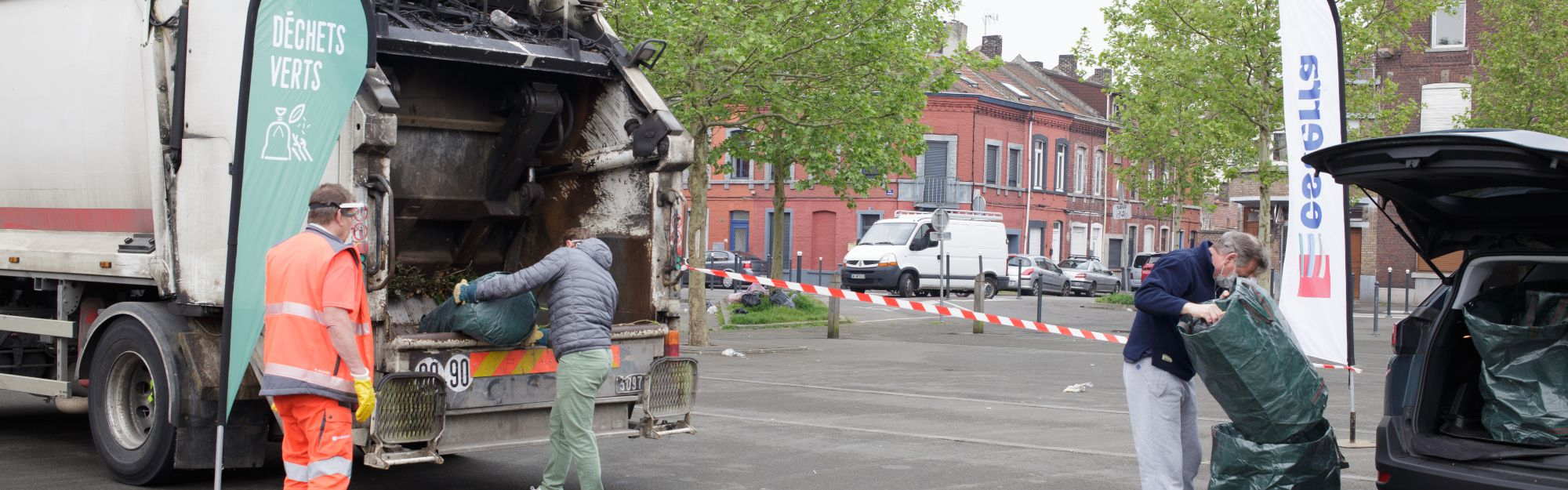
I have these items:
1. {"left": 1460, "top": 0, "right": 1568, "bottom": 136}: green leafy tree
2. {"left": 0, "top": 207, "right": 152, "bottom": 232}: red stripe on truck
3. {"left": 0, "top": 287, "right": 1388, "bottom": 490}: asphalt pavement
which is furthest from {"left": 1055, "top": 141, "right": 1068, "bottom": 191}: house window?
{"left": 0, "top": 207, "right": 152, "bottom": 232}: red stripe on truck

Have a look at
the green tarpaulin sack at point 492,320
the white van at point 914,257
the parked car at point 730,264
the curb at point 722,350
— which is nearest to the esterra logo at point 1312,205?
the green tarpaulin sack at point 492,320

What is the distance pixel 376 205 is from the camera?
21.6 feet

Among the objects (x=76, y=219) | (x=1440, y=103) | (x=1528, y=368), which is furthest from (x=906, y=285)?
(x=1528, y=368)

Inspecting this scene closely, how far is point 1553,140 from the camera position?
16.8 ft

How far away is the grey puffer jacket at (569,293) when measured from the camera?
6785 millimetres

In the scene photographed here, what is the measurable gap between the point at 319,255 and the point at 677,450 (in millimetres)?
3933

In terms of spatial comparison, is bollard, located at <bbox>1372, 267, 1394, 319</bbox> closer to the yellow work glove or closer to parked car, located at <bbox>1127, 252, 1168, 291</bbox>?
parked car, located at <bbox>1127, 252, 1168, 291</bbox>

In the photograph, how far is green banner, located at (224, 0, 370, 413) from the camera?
6.23 m

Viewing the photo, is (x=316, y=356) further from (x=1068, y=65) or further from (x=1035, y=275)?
(x=1068, y=65)

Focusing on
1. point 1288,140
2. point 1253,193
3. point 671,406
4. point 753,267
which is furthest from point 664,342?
point 1253,193

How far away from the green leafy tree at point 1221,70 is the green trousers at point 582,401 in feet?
57.9

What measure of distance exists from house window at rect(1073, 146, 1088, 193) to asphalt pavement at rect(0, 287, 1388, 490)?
1451 inches

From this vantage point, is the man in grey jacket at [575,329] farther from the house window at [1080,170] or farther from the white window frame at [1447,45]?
the house window at [1080,170]

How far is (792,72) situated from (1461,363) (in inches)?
486
